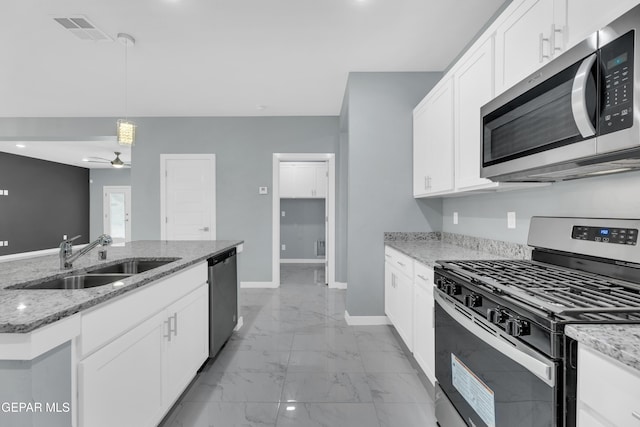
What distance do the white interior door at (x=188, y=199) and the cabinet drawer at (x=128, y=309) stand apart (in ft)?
10.3

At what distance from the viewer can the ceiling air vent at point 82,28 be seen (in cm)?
247

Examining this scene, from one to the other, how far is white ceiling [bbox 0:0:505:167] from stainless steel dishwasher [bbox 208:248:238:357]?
1.93 metres

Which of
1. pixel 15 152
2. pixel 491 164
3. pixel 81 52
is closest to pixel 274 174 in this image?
pixel 81 52

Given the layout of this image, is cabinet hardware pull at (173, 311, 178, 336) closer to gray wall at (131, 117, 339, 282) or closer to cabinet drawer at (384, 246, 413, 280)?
cabinet drawer at (384, 246, 413, 280)

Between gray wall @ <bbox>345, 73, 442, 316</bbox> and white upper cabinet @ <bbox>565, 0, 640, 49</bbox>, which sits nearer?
white upper cabinet @ <bbox>565, 0, 640, 49</bbox>

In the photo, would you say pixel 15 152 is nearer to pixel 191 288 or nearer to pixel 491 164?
pixel 191 288

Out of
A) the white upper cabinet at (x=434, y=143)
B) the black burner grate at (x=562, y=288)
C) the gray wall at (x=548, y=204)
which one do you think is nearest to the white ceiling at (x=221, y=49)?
the white upper cabinet at (x=434, y=143)

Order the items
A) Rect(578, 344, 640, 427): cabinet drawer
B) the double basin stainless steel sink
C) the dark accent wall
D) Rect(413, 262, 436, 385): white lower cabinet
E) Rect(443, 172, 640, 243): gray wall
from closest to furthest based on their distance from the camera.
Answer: Rect(578, 344, 640, 427): cabinet drawer
Rect(443, 172, 640, 243): gray wall
the double basin stainless steel sink
Rect(413, 262, 436, 385): white lower cabinet
the dark accent wall

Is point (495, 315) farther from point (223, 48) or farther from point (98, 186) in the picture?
point (98, 186)

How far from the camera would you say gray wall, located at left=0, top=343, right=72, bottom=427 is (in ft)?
2.90

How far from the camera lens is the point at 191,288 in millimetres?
2045

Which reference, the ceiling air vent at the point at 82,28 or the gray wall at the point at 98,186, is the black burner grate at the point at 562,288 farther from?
the gray wall at the point at 98,186

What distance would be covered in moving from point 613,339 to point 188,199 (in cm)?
511

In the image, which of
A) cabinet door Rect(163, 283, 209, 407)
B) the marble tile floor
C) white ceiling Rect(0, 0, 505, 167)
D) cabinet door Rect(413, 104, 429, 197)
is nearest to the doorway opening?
white ceiling Rect(0, 0, 505, 167)
